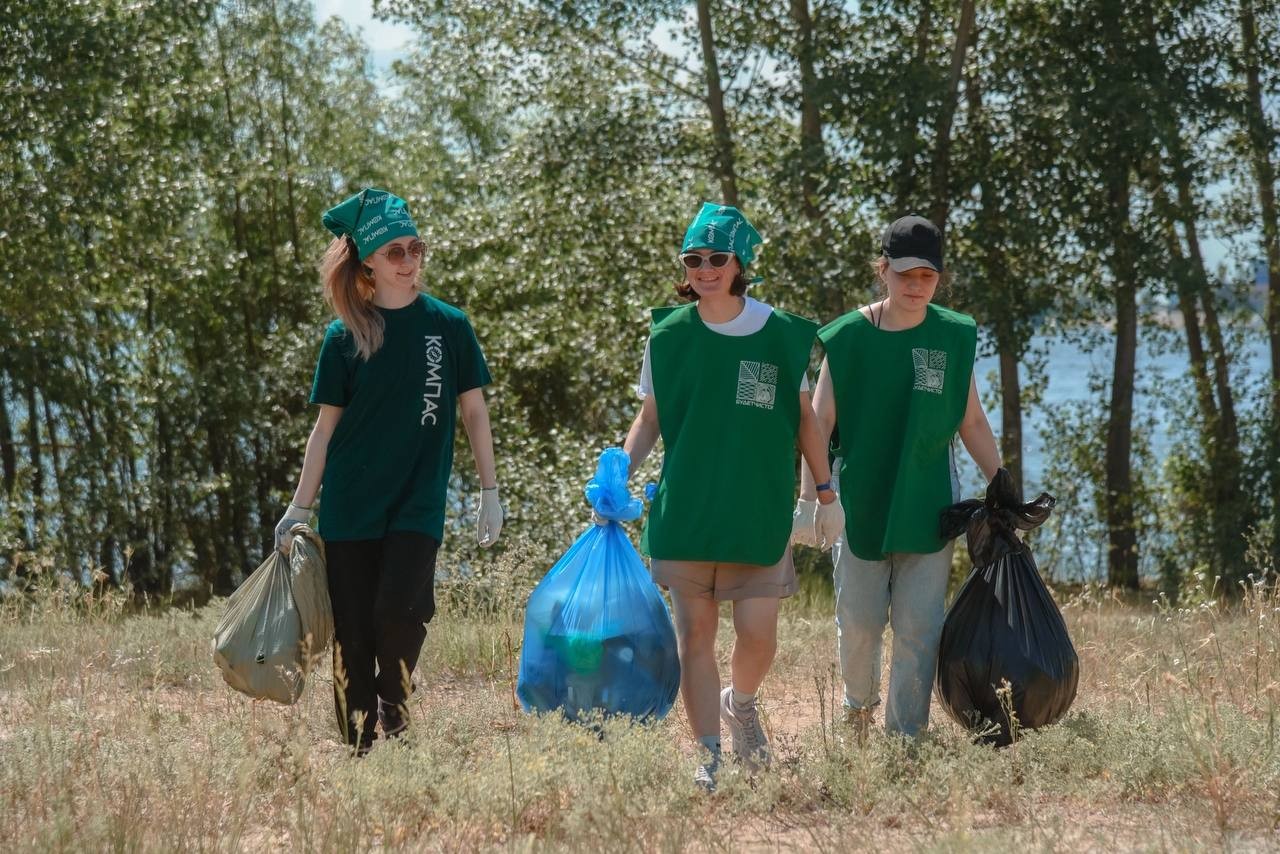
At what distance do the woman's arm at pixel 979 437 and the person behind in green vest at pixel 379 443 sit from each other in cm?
158

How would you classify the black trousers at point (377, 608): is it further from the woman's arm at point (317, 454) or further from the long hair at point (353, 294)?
the long hair at point (353, 294)

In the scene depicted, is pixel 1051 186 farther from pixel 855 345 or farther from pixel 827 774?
pixel 827 774

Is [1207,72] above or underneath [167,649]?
above

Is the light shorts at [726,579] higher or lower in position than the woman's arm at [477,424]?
lower

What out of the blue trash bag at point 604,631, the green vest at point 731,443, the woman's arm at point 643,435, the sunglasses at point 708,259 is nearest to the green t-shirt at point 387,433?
the blue trash bag at point 604,631

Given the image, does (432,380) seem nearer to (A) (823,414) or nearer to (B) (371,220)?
(B) (371,220)

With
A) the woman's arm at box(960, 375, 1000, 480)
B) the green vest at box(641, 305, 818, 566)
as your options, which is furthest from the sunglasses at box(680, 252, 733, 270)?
the woman's arm at box(960, 375, 1000, 480)

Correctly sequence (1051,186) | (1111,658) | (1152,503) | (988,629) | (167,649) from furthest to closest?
(1152,503), (1051,186), (167,649), (1111,658), (988,629)

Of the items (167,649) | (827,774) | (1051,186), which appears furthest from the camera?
(1051,186)

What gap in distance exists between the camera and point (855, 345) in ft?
15.4

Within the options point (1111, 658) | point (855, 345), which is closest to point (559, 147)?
point (1111, 658)

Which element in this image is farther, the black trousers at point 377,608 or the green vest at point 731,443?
the black trousers at point 377,608

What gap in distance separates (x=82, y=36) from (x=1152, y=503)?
438 inches

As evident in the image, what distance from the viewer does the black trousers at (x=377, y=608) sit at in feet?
15.1
